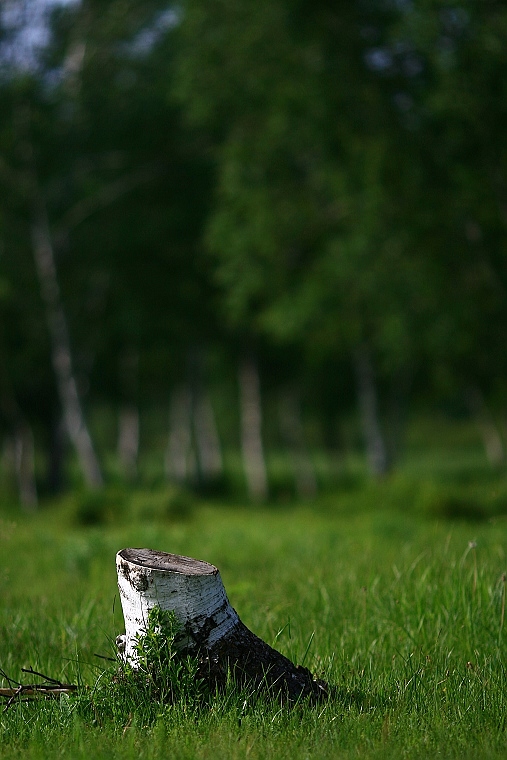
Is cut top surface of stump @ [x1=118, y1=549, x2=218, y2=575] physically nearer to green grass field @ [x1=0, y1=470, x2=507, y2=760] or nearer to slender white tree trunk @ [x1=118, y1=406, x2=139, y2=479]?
green grass field @ [x1=0, y1=470, x2=507, y2=760]

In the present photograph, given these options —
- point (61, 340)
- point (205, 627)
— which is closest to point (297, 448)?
point (61, 340)

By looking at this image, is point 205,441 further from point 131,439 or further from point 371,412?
point 371,412

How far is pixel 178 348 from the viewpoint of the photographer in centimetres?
2770

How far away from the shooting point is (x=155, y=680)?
3.38 meters

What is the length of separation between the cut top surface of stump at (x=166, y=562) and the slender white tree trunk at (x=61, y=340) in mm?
17126

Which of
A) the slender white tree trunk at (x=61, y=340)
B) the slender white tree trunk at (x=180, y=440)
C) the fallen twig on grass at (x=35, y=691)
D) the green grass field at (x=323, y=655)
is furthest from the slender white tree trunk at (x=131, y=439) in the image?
the fallen twig on grass at (x=35, y=691)

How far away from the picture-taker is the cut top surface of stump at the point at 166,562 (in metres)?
3.47

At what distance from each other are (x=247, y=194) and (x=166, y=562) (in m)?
15.9

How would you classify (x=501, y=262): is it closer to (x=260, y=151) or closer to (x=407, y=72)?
(x=407, y=72)

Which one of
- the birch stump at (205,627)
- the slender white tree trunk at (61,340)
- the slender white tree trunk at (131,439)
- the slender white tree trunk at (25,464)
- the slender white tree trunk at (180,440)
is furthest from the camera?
the slender white tree trunk at (180,440)

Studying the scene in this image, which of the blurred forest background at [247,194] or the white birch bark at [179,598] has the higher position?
the blurred forest background at [247,194]

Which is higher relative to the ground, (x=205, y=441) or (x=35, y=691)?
(x=35, y=691)

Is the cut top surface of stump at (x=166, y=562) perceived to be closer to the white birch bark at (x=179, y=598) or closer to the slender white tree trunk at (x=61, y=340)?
the white birch bark at (x=179, y=598)

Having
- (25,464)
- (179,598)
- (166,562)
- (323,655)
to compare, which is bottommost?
(25,464)
